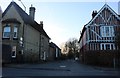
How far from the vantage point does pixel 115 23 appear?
37375mm

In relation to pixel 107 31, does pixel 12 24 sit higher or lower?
higher

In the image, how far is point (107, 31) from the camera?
122ft

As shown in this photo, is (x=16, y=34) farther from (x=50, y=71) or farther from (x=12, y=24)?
(x=50, y=71)

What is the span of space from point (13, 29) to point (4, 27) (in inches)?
60.5

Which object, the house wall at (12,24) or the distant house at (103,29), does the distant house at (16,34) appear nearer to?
the house wall at (12,24)

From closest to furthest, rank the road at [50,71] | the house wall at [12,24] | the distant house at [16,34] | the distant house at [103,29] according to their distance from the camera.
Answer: the road at [50,71] < the distant house at [16,34] < the house wall at [12,24] < the distant house at [103,29]

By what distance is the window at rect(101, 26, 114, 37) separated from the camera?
37.0m

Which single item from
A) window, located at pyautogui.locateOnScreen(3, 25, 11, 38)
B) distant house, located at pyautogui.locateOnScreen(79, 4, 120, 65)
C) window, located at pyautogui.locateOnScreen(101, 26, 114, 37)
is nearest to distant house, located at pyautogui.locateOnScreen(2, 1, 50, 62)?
window, located at pyautogui.locateOnScreen(3, 25, 11, 38)

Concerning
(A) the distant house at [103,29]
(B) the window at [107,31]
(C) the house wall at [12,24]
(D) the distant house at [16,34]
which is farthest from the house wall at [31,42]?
(B) the window at [107,31]

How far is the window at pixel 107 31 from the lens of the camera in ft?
121

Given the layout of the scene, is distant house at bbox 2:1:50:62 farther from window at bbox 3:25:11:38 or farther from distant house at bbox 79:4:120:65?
distant house at bbox 79:4:120:65

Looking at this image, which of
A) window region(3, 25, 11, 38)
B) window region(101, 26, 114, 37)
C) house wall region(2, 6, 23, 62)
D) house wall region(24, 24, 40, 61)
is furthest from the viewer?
window region(101, 26, 114, 37)

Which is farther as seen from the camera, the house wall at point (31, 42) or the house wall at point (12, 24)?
the house wall at point (31, 42)

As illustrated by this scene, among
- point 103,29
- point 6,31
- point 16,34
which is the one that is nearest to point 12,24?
point 6,31
